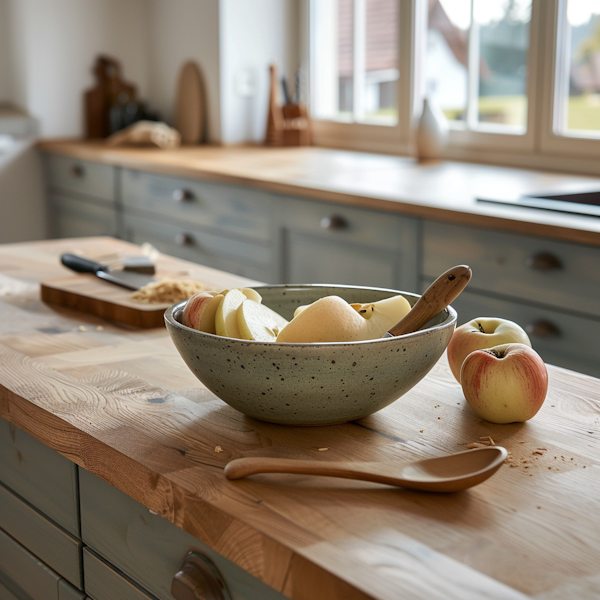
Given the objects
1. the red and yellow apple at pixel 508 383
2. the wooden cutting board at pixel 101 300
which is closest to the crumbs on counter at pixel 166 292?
the wooden cutting board at pixel 101 300

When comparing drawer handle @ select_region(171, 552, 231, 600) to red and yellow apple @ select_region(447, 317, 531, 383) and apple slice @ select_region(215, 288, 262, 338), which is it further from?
red and yellow apple @ select_region(447, 317, 531, 383)

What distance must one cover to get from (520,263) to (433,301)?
1.09 metres

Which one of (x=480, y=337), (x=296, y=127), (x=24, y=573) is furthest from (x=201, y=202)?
(x=480, y=337)

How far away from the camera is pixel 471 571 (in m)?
0.55

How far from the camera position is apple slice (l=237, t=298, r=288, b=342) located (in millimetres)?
819

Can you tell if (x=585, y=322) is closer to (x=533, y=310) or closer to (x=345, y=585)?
(x=533, y=310)

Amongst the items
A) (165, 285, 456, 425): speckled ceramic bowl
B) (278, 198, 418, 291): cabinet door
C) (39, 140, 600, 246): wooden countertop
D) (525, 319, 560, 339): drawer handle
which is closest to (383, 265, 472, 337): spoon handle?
(165, 285, 456, 425): speckled ceramic bowl

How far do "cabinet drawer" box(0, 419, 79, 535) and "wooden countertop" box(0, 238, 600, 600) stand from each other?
0.05 meters

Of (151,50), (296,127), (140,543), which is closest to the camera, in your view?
(140,543)

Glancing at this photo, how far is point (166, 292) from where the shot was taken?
4.17ft

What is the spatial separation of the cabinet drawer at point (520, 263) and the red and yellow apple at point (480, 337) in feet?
2.81

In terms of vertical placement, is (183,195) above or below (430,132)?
below

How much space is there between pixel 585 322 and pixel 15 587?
1233mm

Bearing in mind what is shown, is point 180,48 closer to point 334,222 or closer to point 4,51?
point 4,51
